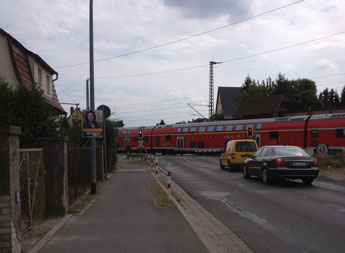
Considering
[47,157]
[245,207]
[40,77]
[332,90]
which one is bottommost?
[245,207]

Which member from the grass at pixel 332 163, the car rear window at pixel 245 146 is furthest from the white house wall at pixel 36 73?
the grass at pixel 332 163

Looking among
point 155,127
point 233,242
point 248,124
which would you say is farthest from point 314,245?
point 155,127

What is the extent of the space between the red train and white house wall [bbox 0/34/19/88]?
1494 centimetres

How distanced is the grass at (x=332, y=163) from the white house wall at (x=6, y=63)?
15.8 metres

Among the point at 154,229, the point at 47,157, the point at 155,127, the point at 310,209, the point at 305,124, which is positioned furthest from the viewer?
the point at 155,127

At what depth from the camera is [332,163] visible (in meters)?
21.1

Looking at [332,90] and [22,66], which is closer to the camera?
[22,66]

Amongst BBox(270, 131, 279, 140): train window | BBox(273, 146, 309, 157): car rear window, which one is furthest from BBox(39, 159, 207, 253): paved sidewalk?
BBox(270, 131, 279, 140): train window

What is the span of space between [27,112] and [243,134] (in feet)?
96.7

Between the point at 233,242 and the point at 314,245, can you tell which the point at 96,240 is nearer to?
the point at 233,242

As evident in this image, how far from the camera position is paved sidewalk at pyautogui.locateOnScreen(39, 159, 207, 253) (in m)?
5.99

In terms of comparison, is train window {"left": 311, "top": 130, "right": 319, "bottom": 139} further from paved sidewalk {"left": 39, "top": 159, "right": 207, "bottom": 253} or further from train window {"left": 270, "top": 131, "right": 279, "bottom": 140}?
paved sidewalk {"left": 39, "top": 159, "right": 207, "bottom": 253}

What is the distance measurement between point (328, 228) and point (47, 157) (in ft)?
19.3

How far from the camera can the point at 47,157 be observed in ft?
28.0
